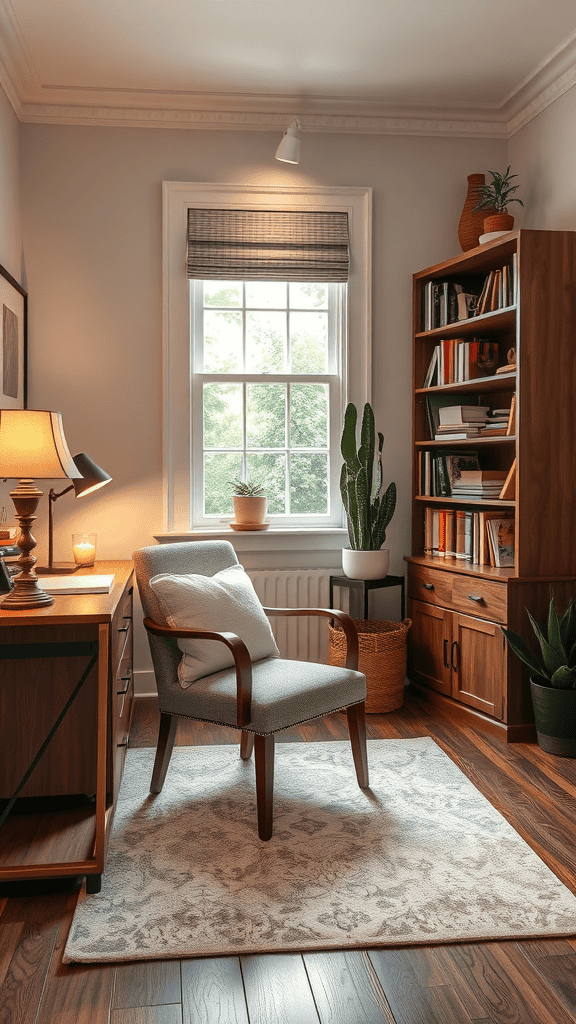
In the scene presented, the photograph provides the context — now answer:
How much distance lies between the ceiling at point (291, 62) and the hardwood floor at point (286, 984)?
10.8ft

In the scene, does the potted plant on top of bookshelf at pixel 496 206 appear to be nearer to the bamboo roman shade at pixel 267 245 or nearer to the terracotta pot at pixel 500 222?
the terracotta pot at pixel 500 222

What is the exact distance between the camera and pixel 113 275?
407 cm

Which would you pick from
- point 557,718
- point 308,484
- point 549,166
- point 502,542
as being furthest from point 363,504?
point 549,166

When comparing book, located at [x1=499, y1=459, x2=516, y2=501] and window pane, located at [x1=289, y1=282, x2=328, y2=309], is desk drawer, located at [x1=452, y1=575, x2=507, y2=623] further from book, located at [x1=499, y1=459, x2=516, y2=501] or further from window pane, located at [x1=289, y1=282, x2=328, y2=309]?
window pane, located at [x1=289, y1=282, x2=328, y2=309]

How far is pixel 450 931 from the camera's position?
2.00 metres

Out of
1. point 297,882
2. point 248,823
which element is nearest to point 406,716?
point 248,823

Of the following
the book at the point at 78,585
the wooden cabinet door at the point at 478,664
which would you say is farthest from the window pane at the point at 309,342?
the book at the point at 78,585

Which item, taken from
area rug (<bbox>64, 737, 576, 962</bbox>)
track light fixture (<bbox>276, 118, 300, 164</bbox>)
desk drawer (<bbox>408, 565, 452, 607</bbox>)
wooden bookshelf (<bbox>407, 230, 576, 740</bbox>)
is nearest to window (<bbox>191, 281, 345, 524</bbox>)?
desk drawer (<bbox>408, 565, 452, 607</bbox>)

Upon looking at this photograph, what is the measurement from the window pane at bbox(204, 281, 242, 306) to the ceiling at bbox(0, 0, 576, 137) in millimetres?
774

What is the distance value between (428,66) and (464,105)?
48 cm

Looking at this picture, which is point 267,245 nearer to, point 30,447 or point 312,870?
point 30,447

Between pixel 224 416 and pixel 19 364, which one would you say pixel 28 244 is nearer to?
pixel 19 364

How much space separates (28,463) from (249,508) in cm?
185

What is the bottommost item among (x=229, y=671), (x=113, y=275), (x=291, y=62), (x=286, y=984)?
(x=286, y=984)
